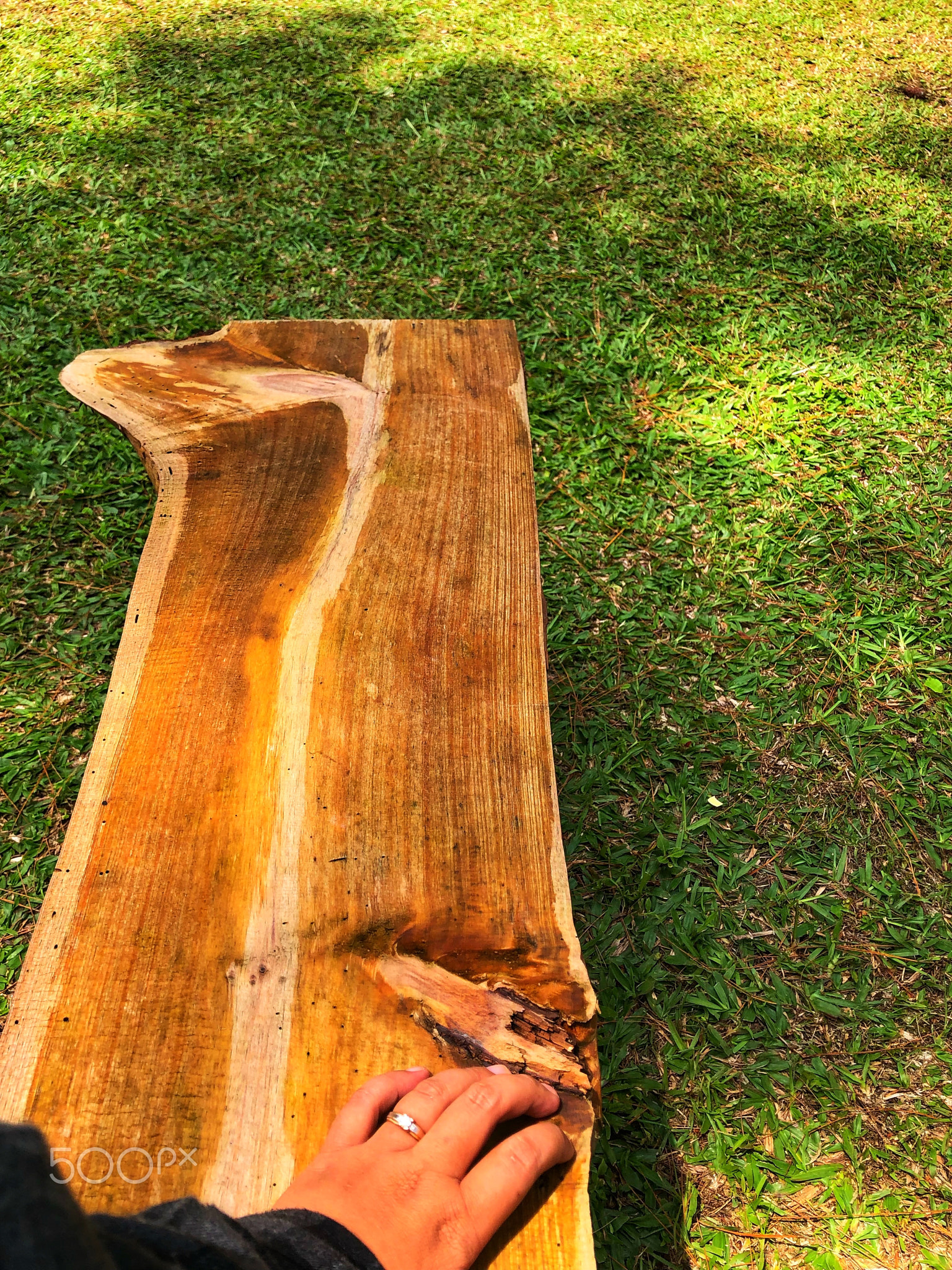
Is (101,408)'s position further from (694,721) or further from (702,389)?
(702,389)

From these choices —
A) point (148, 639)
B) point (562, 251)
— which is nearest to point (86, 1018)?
point (148, 639)

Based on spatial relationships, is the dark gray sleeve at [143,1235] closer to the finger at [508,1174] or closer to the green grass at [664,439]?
the finger at [508,1174]

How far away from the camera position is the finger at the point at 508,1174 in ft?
2.59

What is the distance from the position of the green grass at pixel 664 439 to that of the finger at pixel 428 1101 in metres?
0.76

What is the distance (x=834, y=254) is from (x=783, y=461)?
1346mm

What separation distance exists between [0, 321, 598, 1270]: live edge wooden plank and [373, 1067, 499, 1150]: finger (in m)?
0.04

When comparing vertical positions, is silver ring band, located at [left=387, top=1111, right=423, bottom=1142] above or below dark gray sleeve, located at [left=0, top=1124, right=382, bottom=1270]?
below

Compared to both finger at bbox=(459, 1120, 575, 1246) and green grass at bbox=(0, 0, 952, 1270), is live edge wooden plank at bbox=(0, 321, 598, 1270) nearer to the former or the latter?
finger at bbox=(459, 1120, 575, 1246)

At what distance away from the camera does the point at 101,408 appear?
1.61 meters

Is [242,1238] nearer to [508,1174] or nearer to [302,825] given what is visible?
[508,1174]

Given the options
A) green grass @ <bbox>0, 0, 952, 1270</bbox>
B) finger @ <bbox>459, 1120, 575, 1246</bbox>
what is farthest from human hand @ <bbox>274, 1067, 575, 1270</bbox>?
green grass @ <bbox>0, 0, 952, 1270</bbox>

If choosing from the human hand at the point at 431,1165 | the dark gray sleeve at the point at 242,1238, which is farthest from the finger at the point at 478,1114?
the dark gray sleeve at the point at 242,1238

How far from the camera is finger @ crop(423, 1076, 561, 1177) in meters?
0.82

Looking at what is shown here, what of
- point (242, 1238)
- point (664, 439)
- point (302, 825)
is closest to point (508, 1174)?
point (242, 1238)
